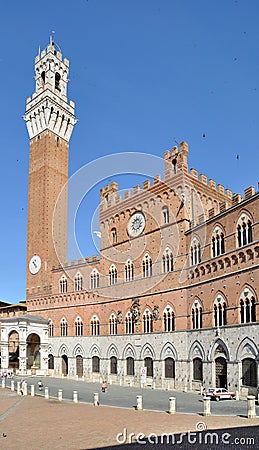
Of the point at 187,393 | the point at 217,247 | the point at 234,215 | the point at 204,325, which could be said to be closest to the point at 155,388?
the point at 187,393

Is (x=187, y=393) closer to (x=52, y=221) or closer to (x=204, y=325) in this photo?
(x=204, y=325)

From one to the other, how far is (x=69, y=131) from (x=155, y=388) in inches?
1507

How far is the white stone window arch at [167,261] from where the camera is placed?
40.3 meters

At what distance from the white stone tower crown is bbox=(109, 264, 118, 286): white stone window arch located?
915 inches

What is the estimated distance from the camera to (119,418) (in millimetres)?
21141

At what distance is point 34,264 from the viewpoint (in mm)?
57719

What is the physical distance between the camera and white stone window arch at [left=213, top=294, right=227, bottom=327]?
1289 inches

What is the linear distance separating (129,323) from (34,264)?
18.7m

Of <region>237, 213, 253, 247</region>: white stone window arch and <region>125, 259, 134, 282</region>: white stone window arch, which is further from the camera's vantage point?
<region>125, 259, 134, 282</region>: white stone window arch

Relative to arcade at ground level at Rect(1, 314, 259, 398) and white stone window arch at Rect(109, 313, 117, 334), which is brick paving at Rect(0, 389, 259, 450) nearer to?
arcade at ground level at Rect(1, 314, 259, 398)

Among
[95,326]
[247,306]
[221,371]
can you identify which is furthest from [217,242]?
[95,326]

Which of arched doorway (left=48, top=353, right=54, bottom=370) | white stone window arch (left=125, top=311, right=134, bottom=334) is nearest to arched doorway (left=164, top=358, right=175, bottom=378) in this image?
white stone window arch (left=125, top=311, right=134, bottom=334)

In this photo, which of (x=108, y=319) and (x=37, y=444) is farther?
(x=108, y=319)

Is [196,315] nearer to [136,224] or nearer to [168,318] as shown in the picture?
[168,318]
